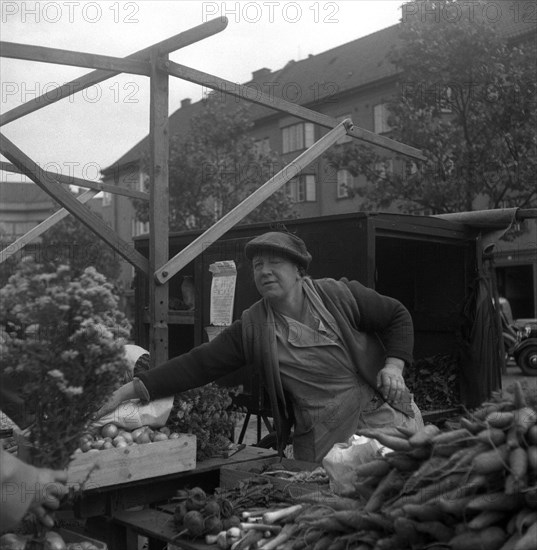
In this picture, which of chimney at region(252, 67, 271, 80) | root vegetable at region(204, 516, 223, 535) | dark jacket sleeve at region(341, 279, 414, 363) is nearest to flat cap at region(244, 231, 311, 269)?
dark jacket sleeve at region(341, 279, 414, 363)

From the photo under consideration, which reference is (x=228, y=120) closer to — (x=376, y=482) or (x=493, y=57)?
(x=493, y=57)

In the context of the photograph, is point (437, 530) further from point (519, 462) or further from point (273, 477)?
point (273, 477)

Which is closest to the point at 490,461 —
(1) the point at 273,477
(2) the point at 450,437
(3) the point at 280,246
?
(2) the point at 450,437

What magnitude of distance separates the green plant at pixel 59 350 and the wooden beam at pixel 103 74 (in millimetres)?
2021

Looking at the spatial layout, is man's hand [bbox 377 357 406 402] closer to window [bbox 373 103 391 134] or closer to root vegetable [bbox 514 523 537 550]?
root vegetable [bbox 514 523 537 550]

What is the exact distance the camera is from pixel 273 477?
309cm

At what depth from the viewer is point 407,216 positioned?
20.4 feet

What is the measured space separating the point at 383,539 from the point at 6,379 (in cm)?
123

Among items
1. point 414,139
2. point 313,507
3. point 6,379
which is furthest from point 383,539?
point 414,139

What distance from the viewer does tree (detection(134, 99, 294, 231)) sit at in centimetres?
1923

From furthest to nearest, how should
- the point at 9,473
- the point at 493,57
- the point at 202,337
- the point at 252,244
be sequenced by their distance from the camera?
the point at 493,57, the point at 202,337, the point at 252,244, the point at 9,473

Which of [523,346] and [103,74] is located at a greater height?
[103,74]

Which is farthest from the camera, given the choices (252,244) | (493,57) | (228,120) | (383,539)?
(228,120)

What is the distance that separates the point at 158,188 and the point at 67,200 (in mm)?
491
